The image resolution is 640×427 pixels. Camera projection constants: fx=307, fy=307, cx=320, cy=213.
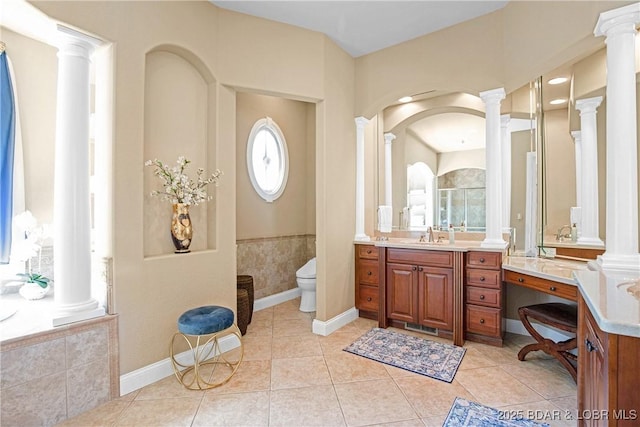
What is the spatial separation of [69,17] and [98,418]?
2.44 meters

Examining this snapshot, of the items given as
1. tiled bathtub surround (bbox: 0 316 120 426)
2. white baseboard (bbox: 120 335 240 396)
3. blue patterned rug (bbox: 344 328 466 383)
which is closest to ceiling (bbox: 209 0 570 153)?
blue patterned rug (bbox: 344 328 466 383)

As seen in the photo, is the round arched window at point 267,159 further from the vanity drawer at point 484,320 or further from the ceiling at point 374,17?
the vanity drawer at point 484,320

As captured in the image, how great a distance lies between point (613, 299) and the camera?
122 cm

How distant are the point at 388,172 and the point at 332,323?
2092mm

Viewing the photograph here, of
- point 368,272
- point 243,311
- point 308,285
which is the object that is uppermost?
point 368,272

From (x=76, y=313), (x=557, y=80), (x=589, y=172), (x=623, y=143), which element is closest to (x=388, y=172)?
(x=557, y=80)

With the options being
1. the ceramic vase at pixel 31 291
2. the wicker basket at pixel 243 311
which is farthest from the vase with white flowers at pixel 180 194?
the ceramic vase at pixel 31 291

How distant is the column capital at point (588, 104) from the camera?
2506 millimetres

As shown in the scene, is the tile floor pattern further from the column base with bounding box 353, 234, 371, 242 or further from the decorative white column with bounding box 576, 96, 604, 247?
→ the column base with bounding box 353, 234, 371, 242

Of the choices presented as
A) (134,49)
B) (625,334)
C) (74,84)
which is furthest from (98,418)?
(625,334)

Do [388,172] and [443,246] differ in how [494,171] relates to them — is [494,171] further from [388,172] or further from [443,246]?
[388,172]

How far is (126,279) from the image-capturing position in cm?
214

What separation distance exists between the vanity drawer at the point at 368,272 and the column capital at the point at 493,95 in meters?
1.96

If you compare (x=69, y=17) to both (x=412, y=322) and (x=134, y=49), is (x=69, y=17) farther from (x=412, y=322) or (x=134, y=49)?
(x=412, y=322)
